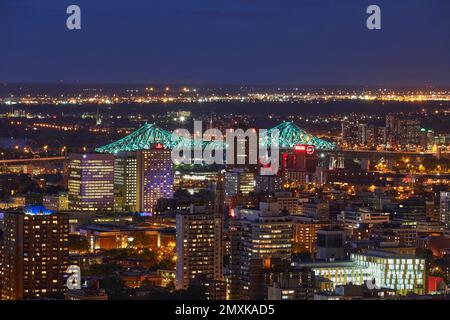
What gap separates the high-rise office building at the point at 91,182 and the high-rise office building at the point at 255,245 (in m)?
8.00

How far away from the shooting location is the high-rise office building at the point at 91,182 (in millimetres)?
21312

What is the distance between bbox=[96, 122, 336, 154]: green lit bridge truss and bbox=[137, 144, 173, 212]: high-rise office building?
10.3 ft

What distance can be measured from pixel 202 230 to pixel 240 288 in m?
2.31

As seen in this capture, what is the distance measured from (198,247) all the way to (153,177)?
9.77 m

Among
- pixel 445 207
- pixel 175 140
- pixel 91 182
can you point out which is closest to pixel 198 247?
pixel 445 207

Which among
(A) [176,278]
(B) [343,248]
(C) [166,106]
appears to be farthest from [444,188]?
(C) [166,106]

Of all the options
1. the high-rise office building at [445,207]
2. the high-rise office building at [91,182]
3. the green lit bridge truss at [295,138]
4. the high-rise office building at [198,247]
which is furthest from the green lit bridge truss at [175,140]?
the high-rise office building at [198,247]

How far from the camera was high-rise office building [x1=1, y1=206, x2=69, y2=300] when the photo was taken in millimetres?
10625

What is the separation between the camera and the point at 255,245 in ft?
39.7

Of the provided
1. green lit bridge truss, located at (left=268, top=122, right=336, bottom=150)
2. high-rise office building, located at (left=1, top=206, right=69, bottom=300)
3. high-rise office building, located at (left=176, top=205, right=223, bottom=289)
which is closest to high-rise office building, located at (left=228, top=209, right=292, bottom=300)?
high-rise office building, located at (left=176, top=205, right=223, bottom=289)

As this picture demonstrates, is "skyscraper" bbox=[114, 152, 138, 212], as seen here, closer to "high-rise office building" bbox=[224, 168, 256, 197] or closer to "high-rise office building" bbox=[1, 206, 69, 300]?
"high-rise office building" bbox=[224, 168, 256, 197]

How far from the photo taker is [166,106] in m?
40.0

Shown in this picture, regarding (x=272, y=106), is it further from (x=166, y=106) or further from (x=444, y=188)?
(x=444, y=188)

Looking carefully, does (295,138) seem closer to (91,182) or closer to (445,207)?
(91,182)
